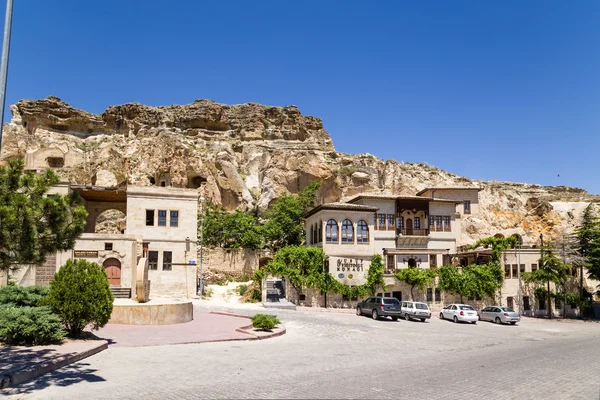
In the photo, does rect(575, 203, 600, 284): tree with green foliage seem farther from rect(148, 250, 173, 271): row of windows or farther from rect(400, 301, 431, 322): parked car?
rect(148, 250, 173, 271): row of windows

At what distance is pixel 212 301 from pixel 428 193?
3025 cm

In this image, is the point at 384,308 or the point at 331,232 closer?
the point at 384,308

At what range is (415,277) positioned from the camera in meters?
38.6

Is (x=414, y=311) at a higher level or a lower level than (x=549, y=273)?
lower

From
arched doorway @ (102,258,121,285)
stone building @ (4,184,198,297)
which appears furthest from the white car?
arched doorway @ (102,258,121,285)

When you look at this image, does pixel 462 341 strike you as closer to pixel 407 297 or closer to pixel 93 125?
pixel 407 297

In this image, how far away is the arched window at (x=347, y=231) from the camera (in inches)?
1594

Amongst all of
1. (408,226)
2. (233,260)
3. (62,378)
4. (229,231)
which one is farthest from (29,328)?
(408,226)

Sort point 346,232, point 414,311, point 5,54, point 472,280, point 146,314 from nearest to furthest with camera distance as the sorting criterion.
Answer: point 5,54
point 146,314
point 414,311
point 472,280
point 346,232

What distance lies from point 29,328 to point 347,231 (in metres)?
29.8

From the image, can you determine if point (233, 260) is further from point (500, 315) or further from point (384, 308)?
point (500, 315)

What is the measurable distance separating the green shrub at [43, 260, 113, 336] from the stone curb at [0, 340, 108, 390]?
1.90 meters

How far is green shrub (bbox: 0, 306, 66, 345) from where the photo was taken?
44.7 feet

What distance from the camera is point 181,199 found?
128ft
